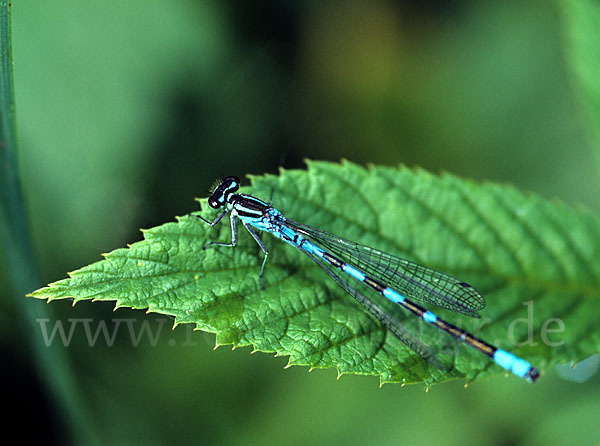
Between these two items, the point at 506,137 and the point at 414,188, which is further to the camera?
the point at 506,137

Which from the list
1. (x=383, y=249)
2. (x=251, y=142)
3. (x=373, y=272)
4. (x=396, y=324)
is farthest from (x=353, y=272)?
(x=251, y=142)

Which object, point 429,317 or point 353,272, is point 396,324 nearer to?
point 429,317

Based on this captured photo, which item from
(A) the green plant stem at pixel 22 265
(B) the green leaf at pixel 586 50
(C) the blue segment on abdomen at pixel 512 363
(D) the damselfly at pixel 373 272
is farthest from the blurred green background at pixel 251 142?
(C) the blue segment on abdomen at pixel 512 363

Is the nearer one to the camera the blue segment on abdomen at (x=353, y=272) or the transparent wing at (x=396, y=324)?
the transparent wing at (x=396, y=324)

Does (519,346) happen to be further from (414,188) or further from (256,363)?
(256,363)

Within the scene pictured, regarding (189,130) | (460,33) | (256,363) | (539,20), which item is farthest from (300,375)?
(539,20)

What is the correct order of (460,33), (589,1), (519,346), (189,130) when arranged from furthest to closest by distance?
(460,33), (189,130), (589,1), (519,346)

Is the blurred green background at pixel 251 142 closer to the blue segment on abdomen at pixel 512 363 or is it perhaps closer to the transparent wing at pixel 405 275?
the transparent wing at pixel 405 275
